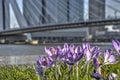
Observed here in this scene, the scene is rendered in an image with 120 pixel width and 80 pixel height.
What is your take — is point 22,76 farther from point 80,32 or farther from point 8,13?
point 80,32

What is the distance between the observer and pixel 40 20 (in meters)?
47.2

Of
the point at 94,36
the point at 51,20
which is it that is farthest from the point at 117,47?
the point at 94,36

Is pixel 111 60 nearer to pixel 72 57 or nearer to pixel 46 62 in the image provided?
pixel 72 57

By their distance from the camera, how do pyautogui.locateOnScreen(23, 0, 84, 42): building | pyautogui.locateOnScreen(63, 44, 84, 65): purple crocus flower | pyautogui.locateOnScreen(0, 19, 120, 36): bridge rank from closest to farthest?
pyautogui.locateOnScreen(63, 44, 84, 65): purple crocus flower
pyautogui.locateOnScreen(0, 19, 120, 36): bridge
pyautogui.locateOnScreen(23, 0, 84, 42): building

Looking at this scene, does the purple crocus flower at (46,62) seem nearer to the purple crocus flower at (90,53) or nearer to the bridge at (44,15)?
the purple crocus flower at (90,53)

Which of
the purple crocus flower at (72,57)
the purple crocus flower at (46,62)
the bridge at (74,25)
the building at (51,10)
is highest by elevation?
the building at (51,10)

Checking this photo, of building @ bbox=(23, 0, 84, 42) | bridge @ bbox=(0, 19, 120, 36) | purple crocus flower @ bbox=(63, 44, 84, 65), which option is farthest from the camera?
building @ bbox=(23, 0, 84, 42)

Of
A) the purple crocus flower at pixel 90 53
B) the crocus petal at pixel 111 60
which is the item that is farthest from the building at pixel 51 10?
the crocus petal at pixel 111 60

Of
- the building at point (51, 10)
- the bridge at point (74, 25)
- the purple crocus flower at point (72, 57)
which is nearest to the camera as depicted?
the purple crocus flower at point (72, 57)

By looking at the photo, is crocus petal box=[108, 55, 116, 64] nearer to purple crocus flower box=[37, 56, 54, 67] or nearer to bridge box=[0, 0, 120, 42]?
purple crocus flower box=[37, 56, 54, 67]

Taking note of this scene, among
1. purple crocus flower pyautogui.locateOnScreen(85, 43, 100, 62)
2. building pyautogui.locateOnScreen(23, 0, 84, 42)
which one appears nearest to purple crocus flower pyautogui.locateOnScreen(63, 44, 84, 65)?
purple crocus flower pyautogui.locateOnScreen(85, 43, 100, 62)

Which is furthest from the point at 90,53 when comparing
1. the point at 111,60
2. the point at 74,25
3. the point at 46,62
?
the point at 74,25

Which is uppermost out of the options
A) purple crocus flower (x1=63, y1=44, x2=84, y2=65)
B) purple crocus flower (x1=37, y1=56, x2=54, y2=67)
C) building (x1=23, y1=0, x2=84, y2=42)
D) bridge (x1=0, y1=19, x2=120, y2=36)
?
building (x1=23, y1=0, x2=84, y2=42)

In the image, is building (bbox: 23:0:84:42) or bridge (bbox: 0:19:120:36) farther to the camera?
building (bbox: 23:0:84:42)
